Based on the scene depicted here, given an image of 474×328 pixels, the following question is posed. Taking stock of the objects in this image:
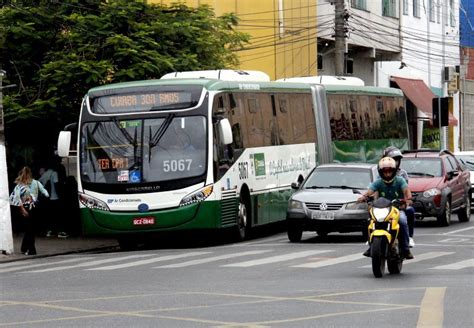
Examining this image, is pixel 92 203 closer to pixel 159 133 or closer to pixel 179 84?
pixel 159 133

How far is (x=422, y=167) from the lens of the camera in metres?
32.1

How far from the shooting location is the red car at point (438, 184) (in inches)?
1210

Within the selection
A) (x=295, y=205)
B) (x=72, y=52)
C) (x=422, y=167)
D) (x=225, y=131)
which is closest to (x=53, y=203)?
(x=72, y=52)

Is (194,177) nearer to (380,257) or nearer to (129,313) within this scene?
(380,257)

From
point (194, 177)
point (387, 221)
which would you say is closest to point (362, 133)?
point (194, 177)

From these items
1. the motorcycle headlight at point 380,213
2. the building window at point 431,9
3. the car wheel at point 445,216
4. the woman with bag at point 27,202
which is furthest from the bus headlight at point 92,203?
the building window at point 431,9

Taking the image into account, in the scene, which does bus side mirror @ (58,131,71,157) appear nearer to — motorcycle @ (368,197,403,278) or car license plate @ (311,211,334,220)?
car license plate @ (311,211,334,220)

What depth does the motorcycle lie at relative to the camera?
1755 cm

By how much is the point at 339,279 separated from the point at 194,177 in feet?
28.0

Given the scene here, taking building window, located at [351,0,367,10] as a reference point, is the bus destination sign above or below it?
below

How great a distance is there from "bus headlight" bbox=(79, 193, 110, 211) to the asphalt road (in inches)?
41.7

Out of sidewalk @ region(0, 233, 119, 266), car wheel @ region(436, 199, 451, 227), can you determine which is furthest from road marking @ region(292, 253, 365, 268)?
car wheel @ region(436, 199, 451, 227)

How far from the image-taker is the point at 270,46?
46.8 metres

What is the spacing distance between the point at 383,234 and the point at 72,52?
15067 mm
